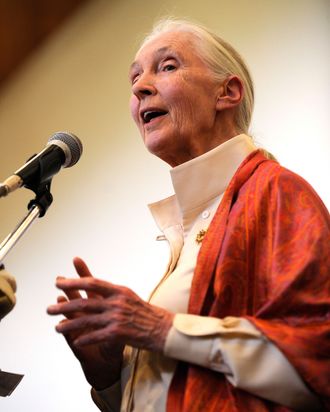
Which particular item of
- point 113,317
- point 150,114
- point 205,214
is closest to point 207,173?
point 205,214

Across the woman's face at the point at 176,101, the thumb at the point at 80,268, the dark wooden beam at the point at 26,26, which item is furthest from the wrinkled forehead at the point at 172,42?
the dark wooden beam at the point at 26,26

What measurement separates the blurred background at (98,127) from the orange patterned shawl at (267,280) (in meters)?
0.88

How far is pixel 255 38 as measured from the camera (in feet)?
6.79

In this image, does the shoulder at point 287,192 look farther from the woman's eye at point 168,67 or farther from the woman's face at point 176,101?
the woman's eye at point 168,67

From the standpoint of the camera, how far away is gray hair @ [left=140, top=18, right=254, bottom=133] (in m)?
1.19

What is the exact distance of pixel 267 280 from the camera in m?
0.78

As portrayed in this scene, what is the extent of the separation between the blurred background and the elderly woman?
2.47ft

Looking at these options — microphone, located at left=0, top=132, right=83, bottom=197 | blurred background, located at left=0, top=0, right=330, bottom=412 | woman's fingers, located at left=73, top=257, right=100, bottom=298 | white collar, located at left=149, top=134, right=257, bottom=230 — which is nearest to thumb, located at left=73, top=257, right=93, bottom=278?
woman's fingers, located at left=73, top=257, right=100, bottom=298

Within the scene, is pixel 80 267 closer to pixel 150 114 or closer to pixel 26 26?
pixel 150 114

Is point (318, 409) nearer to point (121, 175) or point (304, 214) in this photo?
point (304, 214)

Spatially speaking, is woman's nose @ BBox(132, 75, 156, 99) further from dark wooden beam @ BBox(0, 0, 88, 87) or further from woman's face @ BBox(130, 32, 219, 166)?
dark wooden beam @ BBox(0, 0, 88, 87)

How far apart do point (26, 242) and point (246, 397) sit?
5.48ft

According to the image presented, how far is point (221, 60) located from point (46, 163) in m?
0.50

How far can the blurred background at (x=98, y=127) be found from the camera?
1856mm
